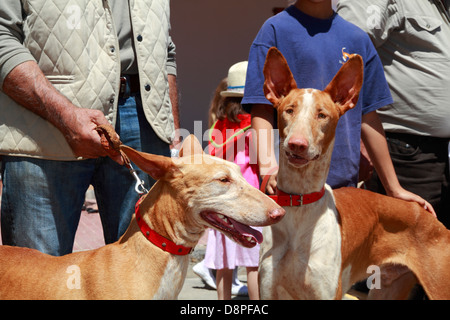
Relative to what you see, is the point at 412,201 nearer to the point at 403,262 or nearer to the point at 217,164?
the point at 403,262

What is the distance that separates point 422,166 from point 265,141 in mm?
1451

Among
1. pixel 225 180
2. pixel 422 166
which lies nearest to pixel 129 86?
pixel 225 180

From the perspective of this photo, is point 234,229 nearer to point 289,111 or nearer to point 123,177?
point 289,111

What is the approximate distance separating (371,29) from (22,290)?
238 centimetres

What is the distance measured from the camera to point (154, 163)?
2143mm

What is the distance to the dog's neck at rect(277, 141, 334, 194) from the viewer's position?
2529 mm

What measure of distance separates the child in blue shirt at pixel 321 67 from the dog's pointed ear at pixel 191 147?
0.41 metres

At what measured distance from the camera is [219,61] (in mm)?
10734

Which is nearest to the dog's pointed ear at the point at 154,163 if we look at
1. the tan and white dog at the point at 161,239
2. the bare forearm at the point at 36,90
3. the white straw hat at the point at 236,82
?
the tan and white dog at the point at 161,239

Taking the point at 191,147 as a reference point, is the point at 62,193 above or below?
below

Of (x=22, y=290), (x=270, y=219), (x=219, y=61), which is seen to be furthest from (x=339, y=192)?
(x=219, y=61)

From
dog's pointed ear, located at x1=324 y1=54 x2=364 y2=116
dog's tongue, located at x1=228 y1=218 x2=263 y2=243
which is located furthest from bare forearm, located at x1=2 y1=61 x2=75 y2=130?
dog's pointed ear, located at x1=324 y1=54 x2=364 y2=116

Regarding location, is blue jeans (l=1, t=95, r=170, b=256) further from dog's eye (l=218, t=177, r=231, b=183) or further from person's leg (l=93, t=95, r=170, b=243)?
dog's eye (l=218, t=177, r=231, b=183)

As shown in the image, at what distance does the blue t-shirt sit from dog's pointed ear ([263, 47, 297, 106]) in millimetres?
121
